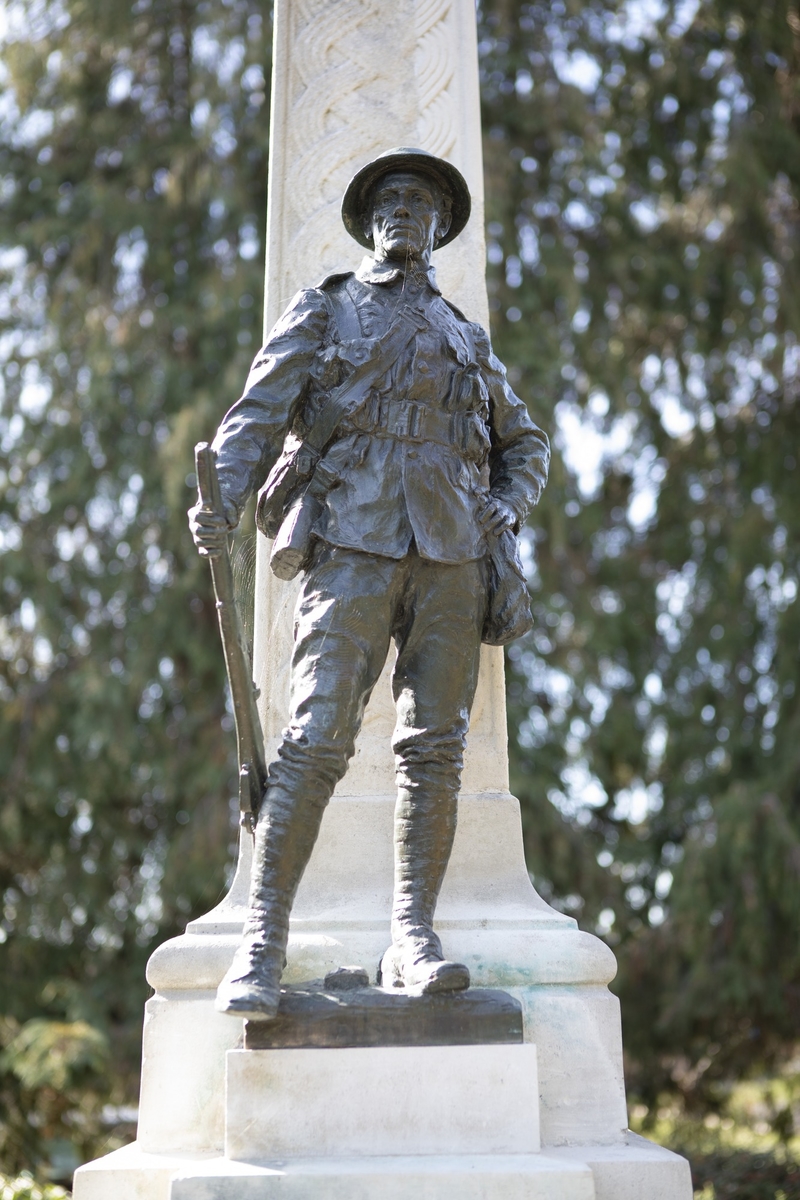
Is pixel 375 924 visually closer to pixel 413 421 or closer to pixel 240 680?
pixel 240 680

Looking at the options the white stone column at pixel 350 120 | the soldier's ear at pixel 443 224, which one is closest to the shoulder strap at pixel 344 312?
the soldier's ear at pixel 443 224

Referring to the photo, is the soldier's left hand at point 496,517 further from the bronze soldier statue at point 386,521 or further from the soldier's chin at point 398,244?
the soldier's chin at point 398,244

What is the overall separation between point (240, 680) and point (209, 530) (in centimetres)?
40

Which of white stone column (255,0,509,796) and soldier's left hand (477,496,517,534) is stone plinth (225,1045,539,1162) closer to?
soldier's left hand (477,496,517,534)

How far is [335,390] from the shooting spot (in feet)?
11.2

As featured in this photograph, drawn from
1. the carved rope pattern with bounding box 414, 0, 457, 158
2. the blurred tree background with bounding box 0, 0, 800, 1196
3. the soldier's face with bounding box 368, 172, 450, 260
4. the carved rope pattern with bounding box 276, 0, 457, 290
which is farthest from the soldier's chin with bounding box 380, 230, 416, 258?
the blurred tree background with bounding box 0, 0, 800, 1196

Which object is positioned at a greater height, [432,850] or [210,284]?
[210,284]

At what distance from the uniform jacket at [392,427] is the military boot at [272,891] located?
69 centimetres

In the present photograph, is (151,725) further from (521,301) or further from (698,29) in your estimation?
(698,29)

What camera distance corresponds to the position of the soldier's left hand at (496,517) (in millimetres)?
3406

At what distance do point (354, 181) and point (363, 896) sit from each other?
6.70ft

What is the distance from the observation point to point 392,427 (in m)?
3.38

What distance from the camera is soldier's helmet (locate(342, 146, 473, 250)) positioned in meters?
3.49

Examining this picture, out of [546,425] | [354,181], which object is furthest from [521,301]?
[354,181]
